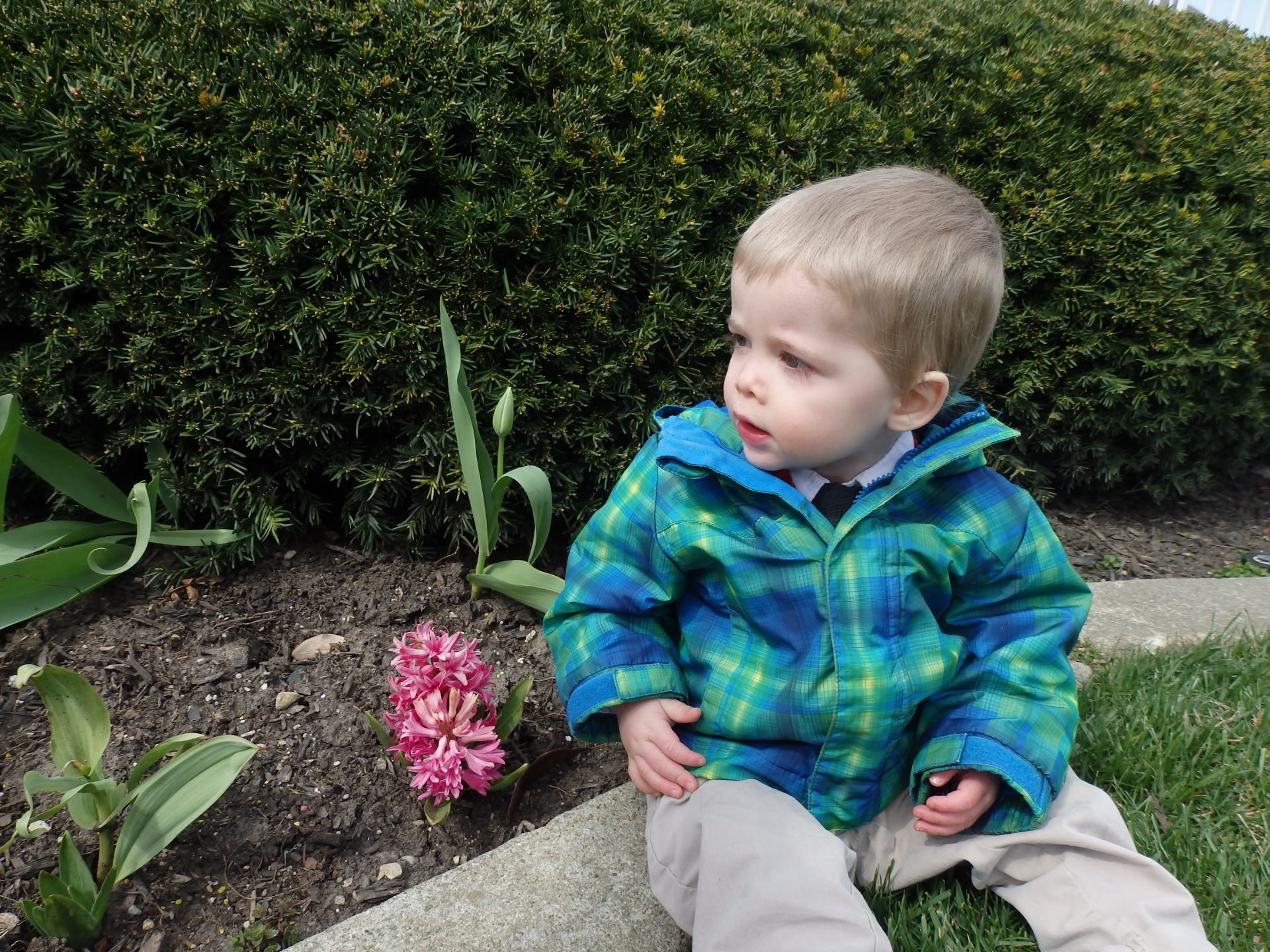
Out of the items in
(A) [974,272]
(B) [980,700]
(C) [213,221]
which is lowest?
(B) [980,700]

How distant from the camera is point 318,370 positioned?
2.41 m

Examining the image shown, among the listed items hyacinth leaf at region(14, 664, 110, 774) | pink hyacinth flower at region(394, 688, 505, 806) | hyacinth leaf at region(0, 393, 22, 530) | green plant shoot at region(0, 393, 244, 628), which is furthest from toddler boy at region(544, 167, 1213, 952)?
hyacinth leaf at region(0, 393, 22, 530)

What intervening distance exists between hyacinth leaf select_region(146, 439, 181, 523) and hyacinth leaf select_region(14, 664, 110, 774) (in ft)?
2.53

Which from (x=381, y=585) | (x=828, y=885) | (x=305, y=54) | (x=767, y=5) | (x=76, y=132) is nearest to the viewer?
(x=828, y=885)

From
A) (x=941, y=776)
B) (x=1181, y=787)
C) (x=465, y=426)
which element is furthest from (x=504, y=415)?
(x=1181, y=787)

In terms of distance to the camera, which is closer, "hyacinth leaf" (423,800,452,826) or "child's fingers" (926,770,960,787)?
"child's fingers" (926,770,960,787)

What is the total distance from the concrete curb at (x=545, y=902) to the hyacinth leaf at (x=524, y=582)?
0.51m

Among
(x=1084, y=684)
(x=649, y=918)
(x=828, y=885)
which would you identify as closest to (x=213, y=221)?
(x=649, y=918)

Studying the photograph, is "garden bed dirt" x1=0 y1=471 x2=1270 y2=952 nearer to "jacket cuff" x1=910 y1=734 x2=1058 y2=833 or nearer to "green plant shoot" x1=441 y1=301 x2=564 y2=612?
"green plant shoot" x1=441 y1=301 x2=564 y2=612

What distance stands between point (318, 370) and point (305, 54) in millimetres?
761

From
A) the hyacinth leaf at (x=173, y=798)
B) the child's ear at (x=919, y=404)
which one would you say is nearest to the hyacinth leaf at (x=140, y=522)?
the hyacinth leaf at (x=173, y=798)

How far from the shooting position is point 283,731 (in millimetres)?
2164

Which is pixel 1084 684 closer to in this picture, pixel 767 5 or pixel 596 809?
pixel 596 809

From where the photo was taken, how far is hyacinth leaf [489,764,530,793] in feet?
6.63
